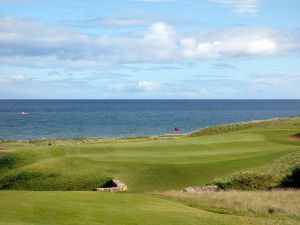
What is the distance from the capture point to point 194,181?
3238cm

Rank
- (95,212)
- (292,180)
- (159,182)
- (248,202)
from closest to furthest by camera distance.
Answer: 1. (95,212)
2. (248,202)
3. (292,180)
4. (159,182)

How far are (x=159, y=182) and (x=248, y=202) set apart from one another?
30.0 feet

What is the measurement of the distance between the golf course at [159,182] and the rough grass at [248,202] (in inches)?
1.7

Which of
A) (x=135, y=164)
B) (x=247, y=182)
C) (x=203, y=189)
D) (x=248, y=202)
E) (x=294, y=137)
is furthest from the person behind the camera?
(x=294, y=137)

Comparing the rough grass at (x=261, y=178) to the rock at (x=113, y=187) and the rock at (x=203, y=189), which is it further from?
the rock at (x=113, y=187)

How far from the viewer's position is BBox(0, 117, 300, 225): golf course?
18.3 m

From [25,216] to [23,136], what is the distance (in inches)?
3474

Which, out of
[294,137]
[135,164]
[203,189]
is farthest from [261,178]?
[294,137]

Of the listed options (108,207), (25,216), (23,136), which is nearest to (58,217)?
(25,216)

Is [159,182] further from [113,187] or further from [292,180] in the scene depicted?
[292,180]

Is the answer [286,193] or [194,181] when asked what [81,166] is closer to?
[194,181]

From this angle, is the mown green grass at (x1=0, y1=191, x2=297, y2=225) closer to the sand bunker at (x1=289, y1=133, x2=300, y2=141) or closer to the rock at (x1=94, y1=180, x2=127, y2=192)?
the rock at (x1=94, y1=180, x2=127, y2=192)

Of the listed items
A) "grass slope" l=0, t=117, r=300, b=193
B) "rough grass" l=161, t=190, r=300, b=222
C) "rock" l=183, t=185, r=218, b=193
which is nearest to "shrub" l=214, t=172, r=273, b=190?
"rock" l=183, t=185, r=218, b=193

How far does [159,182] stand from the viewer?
3212 cm
